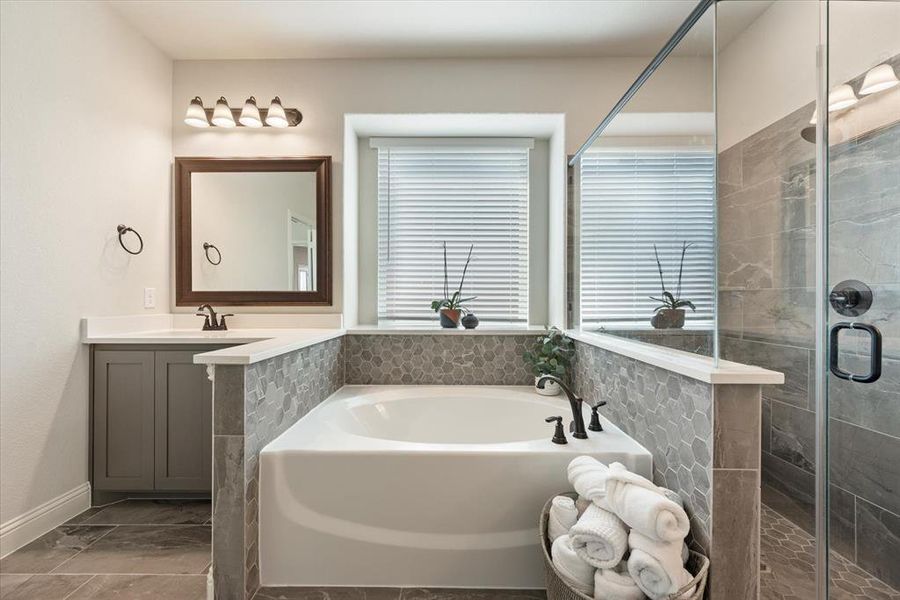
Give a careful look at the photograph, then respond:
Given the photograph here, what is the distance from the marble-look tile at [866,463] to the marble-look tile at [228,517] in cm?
190

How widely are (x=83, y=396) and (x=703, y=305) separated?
8.82 feet

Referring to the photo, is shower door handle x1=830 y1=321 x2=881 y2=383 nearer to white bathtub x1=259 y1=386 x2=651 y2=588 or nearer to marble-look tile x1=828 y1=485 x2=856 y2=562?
marble-look tile x1=828 y1=485 x2=856 y2=562

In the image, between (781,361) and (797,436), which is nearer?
(797,436)

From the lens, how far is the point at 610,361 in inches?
74.9

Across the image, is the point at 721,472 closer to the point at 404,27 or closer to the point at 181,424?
the point at 181,424

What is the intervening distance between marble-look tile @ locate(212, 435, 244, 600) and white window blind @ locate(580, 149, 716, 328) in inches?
62.9

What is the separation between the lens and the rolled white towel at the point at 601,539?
1.16 m

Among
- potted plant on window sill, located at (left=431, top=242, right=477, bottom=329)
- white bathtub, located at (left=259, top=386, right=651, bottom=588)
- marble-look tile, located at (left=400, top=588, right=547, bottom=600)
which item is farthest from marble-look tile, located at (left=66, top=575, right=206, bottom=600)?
potted plant on window sill, located at (left=431, top=242, right=477, bottom=329)

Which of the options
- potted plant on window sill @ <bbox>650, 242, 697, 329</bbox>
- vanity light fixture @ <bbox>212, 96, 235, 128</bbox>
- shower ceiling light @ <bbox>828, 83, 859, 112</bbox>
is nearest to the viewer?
shower ceiling light @ <bbox>828, 83, 859, 112</bbox>

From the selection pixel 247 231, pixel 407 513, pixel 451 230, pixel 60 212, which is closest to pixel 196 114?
pixel 247 231

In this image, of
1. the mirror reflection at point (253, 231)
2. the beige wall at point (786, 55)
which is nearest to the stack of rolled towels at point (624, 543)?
the beige wall at point (786, 55)

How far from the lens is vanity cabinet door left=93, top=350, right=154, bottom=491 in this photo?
2076 millimetres

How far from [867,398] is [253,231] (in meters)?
2.88

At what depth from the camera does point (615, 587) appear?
3.71 ft
